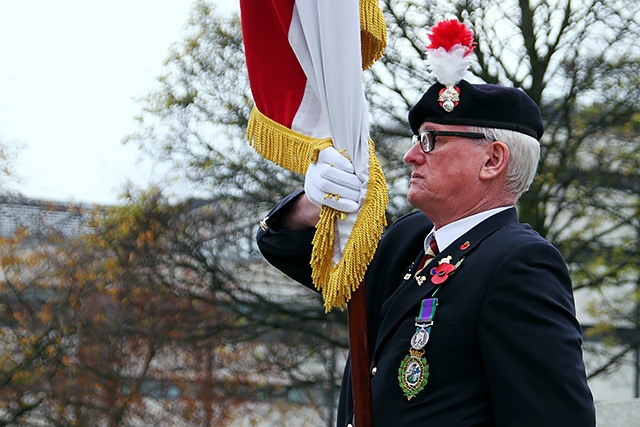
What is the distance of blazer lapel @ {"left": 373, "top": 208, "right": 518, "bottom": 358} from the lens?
3027mm

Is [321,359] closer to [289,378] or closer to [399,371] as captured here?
[289,378]

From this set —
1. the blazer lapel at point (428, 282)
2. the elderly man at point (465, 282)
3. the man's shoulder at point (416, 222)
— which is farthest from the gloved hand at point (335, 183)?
the man's shoulder at point (416, 222)

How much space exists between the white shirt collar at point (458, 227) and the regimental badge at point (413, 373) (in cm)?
36

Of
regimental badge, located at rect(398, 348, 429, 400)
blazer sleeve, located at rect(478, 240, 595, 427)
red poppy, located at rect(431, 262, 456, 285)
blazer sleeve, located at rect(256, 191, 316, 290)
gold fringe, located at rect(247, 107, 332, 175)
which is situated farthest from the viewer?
blazer sleeve, located at rect(256, 191, 316, 290)

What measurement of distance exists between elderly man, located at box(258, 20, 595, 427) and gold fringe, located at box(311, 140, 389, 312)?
0.22 feet

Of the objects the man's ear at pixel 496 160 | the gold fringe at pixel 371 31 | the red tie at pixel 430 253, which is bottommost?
the red tie at pixel 430 253

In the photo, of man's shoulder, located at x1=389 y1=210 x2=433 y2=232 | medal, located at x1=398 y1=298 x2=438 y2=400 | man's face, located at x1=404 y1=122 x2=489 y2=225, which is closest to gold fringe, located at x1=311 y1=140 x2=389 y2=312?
man's face, located at x1=404 y1=122 x2=489 y2=225

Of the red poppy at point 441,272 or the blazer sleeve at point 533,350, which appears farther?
the red poppy at point 441,272

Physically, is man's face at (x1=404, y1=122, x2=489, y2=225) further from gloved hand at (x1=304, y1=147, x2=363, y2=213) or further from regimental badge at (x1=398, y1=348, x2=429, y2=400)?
regimental badge at (x1=398, y1=348, x2=429, y2=400)

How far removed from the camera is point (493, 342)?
2.77 m

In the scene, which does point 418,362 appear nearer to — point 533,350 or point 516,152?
point 533,350

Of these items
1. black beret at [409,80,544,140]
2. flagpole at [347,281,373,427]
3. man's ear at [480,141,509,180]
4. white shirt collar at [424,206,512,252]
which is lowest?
flagpole at [347,281,373,427]

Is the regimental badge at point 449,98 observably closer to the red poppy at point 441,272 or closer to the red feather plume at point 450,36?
the red feather plume at point 450,36

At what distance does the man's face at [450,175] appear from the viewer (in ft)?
10.1
